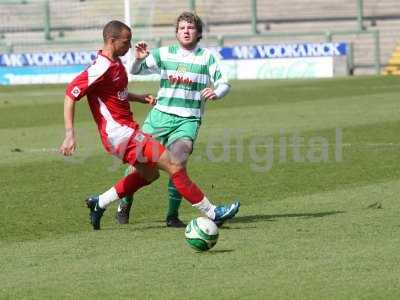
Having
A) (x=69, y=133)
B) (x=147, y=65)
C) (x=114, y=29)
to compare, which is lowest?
(x=69, y=133)

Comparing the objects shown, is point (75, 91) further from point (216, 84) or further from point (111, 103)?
point (216, 84)

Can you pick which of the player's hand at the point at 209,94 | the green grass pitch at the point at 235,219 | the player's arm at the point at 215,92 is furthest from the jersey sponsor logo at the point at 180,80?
the green grass pitch at the point at 235,219

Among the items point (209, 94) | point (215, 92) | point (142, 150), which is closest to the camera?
point (142, 150)

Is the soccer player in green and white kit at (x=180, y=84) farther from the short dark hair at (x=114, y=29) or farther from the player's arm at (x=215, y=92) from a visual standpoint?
the short dark hair at (x=114, y=29)

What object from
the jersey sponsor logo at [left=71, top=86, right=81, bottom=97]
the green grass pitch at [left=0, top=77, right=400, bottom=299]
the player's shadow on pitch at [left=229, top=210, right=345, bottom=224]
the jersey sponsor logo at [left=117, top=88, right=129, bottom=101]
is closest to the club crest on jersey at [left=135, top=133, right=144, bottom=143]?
the jersey sponsor logo at [left=117, top=88, right=129, bottom=101]

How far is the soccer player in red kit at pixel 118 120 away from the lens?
917 cm

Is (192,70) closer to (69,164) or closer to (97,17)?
(69,164)

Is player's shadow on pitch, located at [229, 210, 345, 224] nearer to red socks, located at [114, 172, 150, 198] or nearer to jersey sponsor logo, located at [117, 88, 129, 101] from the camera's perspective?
red socks, located at [114, 172, 150, 198]

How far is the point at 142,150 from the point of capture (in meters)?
9.22

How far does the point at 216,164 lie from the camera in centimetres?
1401

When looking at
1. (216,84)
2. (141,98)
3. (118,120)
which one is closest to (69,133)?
(118,120)

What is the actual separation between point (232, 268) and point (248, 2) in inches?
1389

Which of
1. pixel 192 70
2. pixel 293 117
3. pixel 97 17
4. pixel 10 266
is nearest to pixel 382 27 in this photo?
pixel 97 17

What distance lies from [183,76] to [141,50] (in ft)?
1.41
